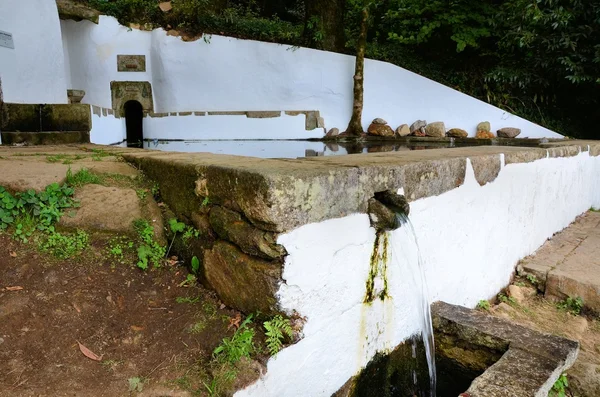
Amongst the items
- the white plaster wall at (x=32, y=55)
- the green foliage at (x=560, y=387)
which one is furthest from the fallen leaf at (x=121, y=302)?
the white plaster wall at (x=32, y=55)

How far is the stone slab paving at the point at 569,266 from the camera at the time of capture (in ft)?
9.61

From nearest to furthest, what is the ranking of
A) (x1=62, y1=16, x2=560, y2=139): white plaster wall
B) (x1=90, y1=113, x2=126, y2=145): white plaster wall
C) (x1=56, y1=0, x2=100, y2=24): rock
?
(x1=90, y1=113, x2=126, y2=145): white plaster wall
(x1=56, y1=0, x2=100, y2=24): rock
(x1=62, y1=16, x2=560, y2=139): white plaster wall

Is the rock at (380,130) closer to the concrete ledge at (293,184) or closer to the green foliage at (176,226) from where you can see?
the concrete ledge at (293,184)

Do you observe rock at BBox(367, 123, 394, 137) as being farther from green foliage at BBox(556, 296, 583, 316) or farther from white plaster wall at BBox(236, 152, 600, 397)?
green foliage at BBox(556, 296, 583, 316)

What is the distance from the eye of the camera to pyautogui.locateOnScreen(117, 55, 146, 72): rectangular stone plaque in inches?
324

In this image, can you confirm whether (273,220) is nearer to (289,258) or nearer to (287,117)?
(289,258)

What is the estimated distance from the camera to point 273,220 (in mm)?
1382

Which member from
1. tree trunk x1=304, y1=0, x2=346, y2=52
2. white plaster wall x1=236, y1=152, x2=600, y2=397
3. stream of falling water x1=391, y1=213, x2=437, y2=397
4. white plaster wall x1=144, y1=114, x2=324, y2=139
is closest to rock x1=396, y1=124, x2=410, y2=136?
white plaster wall x1=144, y1=114, x2=324, y2=139

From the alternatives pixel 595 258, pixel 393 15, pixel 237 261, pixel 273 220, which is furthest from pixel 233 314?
pixel 393 15

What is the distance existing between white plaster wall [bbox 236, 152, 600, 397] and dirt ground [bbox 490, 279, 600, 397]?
176 mm

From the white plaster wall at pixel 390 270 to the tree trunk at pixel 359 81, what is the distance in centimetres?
476

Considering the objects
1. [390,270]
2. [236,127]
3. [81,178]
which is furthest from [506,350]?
[236,127]

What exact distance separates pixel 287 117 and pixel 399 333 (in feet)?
21.4

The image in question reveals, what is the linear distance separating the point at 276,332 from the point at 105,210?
3.14 ft
